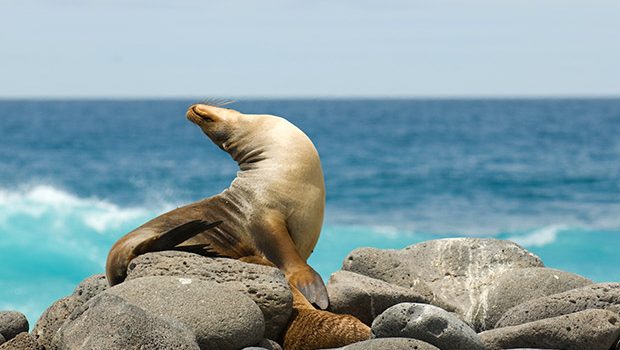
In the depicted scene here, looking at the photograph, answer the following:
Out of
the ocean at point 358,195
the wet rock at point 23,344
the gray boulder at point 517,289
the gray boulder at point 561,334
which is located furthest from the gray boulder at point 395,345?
the ocean at point 358,195

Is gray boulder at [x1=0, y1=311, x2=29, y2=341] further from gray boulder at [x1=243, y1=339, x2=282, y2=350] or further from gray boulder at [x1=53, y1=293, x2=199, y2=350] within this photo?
gray boulder at [x1=243, y1=339, x2=282, y2=350]

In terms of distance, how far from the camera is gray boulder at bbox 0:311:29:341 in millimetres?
6551

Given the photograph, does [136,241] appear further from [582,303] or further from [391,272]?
[582,303]

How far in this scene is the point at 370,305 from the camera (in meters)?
6.71

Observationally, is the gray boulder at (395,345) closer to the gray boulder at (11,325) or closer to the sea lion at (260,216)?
the sea lion at (260,216)

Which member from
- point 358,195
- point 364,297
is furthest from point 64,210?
point 364,297

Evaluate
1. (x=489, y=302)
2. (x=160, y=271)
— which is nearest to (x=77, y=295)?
(x=160, y=271)

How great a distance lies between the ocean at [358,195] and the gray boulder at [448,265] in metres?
6.33

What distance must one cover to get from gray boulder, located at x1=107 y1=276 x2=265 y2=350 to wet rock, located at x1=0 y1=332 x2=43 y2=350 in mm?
524

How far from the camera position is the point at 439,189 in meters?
26.4

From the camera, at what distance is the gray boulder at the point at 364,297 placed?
671cm

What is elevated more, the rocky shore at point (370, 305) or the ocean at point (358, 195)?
the ocean at point (358, 195)

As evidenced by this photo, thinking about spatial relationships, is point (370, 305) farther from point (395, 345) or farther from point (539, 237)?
point (539, 237)

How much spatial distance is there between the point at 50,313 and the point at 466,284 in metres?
2.78
